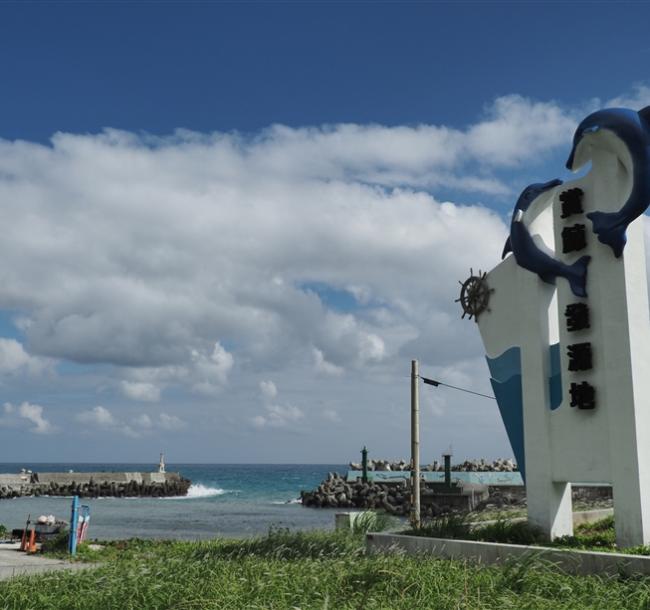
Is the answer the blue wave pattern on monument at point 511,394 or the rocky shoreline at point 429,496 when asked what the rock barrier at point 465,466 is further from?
the blue wave pattern on monument at point 511,394

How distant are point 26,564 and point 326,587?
794 cm

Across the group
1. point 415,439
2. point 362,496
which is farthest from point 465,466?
point 415,439

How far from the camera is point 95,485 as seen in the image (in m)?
64.1

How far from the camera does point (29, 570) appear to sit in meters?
12.6

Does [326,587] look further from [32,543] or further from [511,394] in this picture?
[32,543]

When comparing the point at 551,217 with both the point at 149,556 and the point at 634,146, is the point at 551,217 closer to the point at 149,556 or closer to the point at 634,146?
the point at 634,146

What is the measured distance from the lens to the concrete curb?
9125 millimetres

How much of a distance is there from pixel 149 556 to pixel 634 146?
36.8 ft

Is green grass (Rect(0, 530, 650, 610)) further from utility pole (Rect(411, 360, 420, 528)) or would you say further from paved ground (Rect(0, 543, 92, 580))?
utility pole (Rect(411, 360, 420, 528))

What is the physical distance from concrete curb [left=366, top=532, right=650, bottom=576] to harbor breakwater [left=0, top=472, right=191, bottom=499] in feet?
181

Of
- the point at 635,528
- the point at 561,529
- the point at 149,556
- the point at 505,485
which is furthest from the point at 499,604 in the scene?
the point at 505,485

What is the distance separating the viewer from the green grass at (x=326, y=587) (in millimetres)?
7371

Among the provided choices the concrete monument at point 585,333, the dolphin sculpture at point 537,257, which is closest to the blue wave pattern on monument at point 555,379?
the concrete monument at point 585,333

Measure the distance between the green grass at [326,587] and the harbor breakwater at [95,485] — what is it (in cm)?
5633
